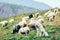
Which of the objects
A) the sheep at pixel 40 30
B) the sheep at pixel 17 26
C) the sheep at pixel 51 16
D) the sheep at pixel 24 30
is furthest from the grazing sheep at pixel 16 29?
the sheep at pixel 51 16

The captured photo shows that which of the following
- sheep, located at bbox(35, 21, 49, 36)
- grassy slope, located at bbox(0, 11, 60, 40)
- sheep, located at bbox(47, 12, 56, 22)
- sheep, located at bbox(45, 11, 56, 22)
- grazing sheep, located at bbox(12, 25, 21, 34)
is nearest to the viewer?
grassy slope, located at bbox(0, 11, 60, 40)

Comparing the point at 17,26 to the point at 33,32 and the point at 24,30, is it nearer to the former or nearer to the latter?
the point at 24,30

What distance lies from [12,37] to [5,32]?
3176 millimetres

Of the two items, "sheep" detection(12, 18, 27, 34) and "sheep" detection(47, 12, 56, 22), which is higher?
"sheep" detection(47, 12, 56, 22)

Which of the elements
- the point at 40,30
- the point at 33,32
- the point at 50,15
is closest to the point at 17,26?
the point at 33,32

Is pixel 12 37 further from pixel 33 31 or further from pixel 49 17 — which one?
pixel 49 17

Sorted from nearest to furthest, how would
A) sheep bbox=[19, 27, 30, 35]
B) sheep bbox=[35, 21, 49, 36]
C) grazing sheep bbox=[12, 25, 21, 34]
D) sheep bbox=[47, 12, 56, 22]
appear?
sheep bbox=[35, 21, 49, 36], sheep bbox=[19, 27, 30, 35], grazing sheep bbox=[12, 25, 21, 34], sheep bbox=[47, 12, 56, 22]

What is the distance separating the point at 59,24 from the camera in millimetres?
44656

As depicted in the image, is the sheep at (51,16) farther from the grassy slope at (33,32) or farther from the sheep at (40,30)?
the sheep at (40,30)

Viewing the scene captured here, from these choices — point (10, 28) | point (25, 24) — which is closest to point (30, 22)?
point (25, 24)

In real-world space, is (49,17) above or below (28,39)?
above

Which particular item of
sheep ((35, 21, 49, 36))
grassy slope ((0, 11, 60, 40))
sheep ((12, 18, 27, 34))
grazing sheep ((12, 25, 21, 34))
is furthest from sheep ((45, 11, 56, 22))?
grazing sheep ((12, 25, 21, 34))

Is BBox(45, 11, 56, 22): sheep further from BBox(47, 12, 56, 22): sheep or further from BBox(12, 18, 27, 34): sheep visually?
BBox(12, 18, 27, 34): sheep

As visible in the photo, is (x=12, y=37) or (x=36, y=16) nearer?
(x=12, y=37)
